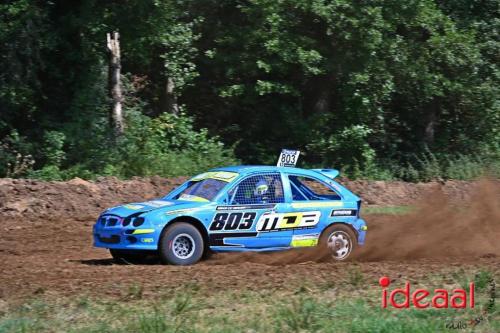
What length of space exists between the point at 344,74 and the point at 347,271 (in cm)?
1547

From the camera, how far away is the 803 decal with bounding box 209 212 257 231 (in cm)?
1337

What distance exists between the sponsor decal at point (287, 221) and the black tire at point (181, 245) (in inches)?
39.3

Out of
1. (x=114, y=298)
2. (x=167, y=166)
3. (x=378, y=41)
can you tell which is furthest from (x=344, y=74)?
(x=114, y=298)

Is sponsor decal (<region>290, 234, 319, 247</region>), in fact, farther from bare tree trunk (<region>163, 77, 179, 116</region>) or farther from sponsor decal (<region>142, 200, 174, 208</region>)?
bare tree trunk (<region>163, 77, 179, 116</region>)

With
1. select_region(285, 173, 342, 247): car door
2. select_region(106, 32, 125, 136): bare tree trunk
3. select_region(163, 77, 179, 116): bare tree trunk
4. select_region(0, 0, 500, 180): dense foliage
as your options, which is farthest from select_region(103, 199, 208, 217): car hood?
select_region(163, 77, 179, 116): bare tree trunk

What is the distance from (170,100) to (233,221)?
15.1 meters

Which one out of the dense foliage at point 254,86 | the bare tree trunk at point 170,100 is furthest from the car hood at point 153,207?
the bare tree trunk at point 170,100

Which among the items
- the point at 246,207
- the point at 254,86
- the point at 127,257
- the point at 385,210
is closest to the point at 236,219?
the point at 246,207

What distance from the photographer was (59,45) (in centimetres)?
2584

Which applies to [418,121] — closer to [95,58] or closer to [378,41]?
[378,41]

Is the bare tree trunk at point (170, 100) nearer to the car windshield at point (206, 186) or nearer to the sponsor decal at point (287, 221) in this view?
the car windshield at point (206, 186)

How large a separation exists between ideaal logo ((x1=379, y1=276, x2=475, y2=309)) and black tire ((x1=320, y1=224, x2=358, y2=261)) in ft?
11.0

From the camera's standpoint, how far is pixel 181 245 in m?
13.2

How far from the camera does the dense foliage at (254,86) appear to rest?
81.1 ft
